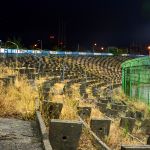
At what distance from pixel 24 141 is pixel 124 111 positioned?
14.1 metres

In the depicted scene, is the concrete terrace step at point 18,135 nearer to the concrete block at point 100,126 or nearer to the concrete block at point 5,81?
the concrete block at point 100,126

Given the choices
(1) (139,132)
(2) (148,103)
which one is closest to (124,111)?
(1) (139,132)

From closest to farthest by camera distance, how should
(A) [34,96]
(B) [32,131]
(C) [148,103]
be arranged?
(B) [32,131]
(A) [34,96]
(C) [148,103]

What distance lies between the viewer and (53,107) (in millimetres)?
11156

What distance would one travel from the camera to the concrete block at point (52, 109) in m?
11.0

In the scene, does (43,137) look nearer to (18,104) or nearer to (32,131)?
(32,131)

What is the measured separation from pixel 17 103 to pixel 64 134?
3894 millimetres

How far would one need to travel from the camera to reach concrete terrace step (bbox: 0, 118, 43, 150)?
8344mm

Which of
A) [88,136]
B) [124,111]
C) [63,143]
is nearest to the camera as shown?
[63,143]

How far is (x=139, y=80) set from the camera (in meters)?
36.2

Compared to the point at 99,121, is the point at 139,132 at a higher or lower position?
lower

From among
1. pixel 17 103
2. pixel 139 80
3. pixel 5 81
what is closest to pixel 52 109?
pixel 17 103

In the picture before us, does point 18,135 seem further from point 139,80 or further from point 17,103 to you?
point 139,80

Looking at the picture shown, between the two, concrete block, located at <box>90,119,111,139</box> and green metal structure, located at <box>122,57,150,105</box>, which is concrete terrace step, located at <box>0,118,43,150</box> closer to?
concrete block, located at <box>90,119,111,139</box>
